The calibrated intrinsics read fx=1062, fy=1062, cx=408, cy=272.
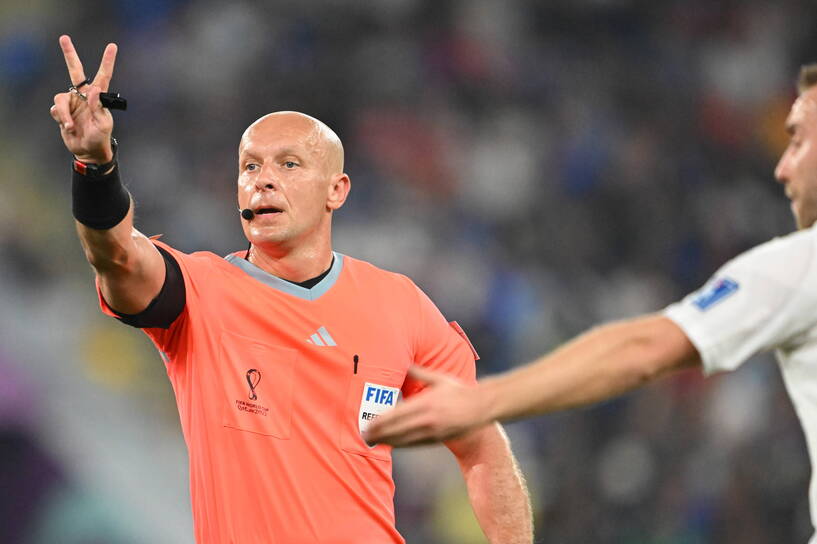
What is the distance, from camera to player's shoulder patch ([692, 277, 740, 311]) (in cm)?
218

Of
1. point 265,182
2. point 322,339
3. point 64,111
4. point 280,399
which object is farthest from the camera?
point 265,182

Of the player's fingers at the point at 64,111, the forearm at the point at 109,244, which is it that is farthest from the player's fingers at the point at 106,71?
the forearm at the point at 109,244

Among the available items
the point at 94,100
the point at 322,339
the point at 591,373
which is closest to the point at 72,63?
the point at 94,100

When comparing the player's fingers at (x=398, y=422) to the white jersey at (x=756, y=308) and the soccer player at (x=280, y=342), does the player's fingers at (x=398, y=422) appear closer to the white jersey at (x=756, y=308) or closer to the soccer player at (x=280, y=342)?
the white jersey at (x=756, y=308)

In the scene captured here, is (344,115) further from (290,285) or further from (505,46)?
(290,285)

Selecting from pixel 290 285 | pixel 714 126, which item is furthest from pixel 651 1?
pixel 290 285

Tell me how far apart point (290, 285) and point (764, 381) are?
17.7 ft

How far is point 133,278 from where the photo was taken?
11.1 feet

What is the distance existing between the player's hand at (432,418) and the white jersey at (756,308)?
457 millimetres

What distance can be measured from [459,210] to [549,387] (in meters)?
6.20

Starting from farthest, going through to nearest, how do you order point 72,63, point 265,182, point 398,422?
point 265,182
point 72,63
point 398,422

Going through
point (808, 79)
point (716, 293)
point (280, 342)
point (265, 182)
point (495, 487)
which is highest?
point (265, 182)

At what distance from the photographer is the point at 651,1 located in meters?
9.75

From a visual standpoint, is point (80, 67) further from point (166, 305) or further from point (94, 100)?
point (166, 305)
